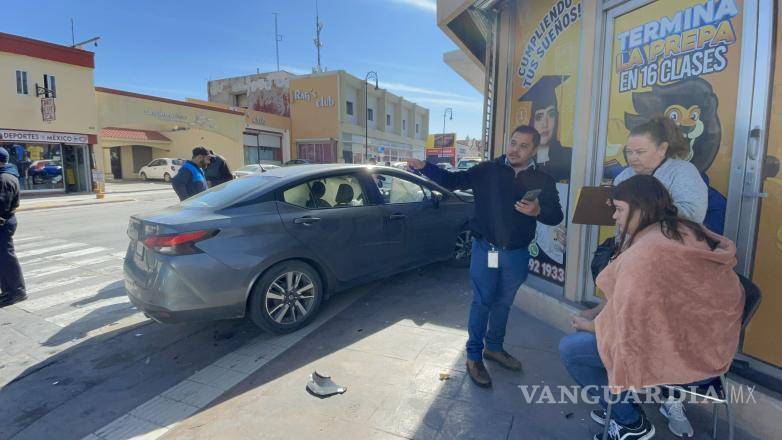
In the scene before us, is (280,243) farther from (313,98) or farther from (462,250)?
(313,98)

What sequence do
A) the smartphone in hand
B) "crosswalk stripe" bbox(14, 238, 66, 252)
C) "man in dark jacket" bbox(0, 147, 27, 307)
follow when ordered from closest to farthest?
1. the smartphone in hand
2. "man in dark jacket" bbox(0, 147, 27, 307)
3. "crosswalk stripe" bbox(14, 238, 66, 252)

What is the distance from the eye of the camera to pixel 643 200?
183 cm

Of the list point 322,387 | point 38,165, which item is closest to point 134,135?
point 38,165

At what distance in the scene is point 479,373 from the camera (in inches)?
110

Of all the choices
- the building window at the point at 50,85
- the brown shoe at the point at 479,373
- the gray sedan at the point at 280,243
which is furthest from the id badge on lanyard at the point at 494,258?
the building window at the point at 50,85

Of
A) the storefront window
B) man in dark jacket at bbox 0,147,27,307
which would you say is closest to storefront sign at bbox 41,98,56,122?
the storefront window

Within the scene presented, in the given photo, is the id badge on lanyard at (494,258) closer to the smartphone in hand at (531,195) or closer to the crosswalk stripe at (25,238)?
the smartphone in hand at (531,195)

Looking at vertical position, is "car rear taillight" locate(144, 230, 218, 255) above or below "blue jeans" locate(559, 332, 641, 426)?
above

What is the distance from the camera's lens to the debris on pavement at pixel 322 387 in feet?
9.04

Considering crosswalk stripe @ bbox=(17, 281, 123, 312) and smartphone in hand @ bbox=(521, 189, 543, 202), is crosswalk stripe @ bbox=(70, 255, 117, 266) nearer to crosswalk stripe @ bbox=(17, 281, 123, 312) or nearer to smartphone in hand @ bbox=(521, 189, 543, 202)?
crosswalk stripe @ bbox=(17, 281, 123, 312)

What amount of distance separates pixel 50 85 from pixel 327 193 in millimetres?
19974

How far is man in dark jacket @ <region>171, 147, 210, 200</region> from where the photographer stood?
545 centimetres

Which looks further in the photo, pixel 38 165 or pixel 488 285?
pixel 38 165

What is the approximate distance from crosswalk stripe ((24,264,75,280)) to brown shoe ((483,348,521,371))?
6.00 metres
